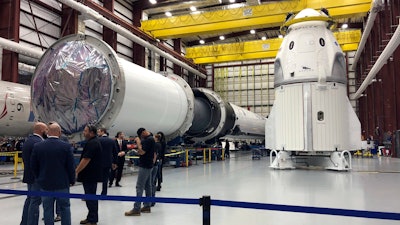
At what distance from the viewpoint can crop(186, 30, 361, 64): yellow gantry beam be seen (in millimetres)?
21298

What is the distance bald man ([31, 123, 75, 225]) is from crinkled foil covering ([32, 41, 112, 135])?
318 centimetres

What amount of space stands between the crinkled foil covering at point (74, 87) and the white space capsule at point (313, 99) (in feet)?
19.6

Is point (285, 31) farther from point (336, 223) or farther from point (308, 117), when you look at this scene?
point (336, 223)

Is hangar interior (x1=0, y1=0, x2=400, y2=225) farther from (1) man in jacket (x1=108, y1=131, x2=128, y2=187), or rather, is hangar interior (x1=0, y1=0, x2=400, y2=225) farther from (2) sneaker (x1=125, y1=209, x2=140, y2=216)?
(1) man in jacket (x1=108, y1=131, x2=128, y2=187)

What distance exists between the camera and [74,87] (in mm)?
6980

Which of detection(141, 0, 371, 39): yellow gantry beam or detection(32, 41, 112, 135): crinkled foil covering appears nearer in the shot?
detection(32, 41, 112, 135): crinkled foil covering

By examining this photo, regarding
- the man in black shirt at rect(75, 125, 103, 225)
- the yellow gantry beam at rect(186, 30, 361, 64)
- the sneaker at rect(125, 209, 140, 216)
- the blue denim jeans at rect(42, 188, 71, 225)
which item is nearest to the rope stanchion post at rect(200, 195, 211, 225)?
the blue denim jeans at rect(42, 188, 71, 225)

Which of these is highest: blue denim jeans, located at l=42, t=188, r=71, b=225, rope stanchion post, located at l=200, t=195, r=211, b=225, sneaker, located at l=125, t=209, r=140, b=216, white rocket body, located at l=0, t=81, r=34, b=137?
white rocket body, located at l=0, t=81, r=34, b=137

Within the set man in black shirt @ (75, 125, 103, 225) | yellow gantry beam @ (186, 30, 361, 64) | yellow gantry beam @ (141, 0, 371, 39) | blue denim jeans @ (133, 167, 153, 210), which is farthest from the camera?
yellow gantry beam @ (186, 30, 361, 64)

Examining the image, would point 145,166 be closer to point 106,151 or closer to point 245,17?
point 106,151

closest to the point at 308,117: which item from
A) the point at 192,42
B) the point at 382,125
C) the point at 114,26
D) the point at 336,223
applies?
the point at 336,223

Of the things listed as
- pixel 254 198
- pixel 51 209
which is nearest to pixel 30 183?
pixel 51 209

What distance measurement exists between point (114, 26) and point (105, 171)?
536 inches

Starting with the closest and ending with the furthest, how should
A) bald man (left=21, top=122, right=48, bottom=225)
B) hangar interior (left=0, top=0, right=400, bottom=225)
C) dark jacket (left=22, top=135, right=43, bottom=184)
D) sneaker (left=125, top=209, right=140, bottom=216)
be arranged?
bald man (left=21, top=122, right=48, bottom=225) < dark jacket (left=22, top=135, right=43, bottom=184) < sneaker (left=125, top=209, right=140, bottom=216) < hangar interior (left=0, top=0, right=400, bottom=225)
